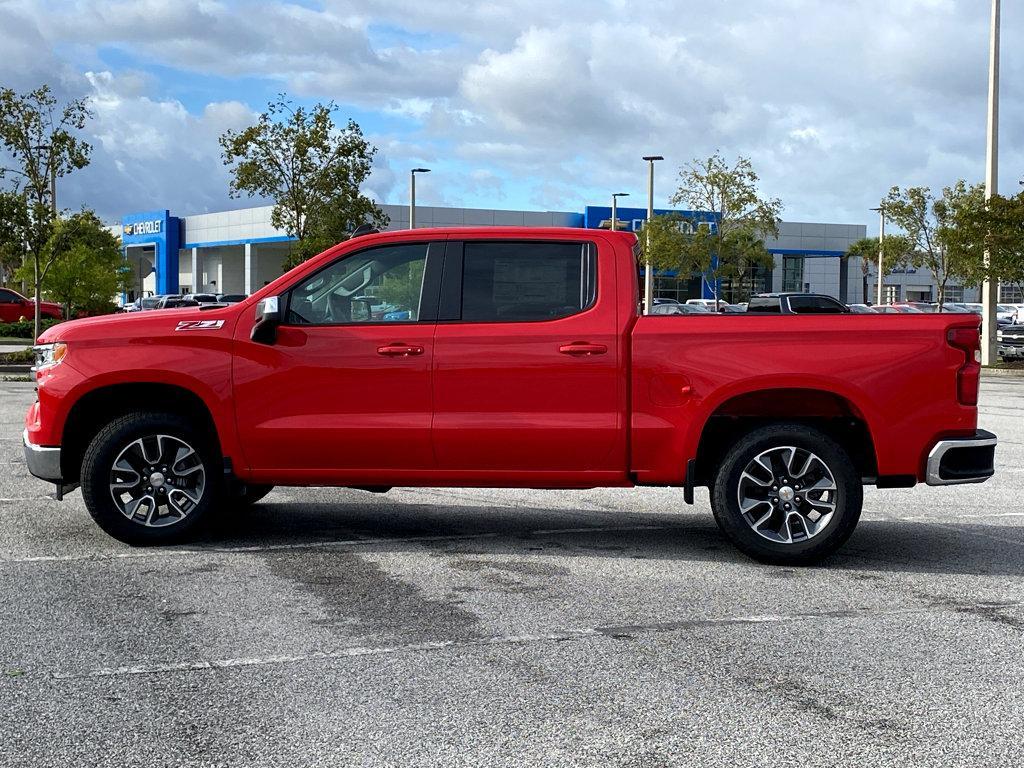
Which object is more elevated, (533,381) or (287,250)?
(287,250)

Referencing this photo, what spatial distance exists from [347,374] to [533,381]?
111 centimetres

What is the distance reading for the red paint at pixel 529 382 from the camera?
7.38m

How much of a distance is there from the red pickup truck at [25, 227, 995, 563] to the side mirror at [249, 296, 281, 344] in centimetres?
1

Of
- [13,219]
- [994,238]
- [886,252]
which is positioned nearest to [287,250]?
[886,252]

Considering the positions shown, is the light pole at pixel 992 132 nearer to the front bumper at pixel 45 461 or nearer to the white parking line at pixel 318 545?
the white parking line at pixel 318 545

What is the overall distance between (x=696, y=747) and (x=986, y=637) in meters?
2.19

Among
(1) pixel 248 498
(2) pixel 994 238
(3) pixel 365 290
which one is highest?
(2) pixel 994 238

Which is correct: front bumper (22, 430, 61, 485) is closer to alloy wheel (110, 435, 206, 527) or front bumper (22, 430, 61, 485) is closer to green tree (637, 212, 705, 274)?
alloy wheel (110, 435, 206, 527)

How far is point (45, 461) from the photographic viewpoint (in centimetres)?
797

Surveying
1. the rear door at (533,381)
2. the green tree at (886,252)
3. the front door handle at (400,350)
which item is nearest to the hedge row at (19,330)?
the green tree at (886,252)

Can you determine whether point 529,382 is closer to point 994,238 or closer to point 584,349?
point 584,349

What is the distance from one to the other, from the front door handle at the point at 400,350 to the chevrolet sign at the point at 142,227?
91.2 meters

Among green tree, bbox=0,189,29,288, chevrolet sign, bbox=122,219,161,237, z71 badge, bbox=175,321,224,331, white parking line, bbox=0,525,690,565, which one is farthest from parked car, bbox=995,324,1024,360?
chevrolet sign, bbox=122,219,161,237

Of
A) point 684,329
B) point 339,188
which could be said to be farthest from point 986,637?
point 339,188
